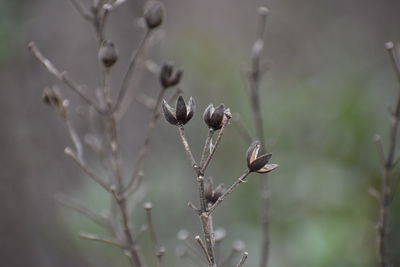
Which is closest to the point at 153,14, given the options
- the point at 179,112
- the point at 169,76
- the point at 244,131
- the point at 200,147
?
the point at 169,76

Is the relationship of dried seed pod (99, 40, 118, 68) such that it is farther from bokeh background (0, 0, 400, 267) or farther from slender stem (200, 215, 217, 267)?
bokeh background (0, 0, 400, 267)

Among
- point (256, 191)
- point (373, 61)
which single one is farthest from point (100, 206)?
point (373, 61)

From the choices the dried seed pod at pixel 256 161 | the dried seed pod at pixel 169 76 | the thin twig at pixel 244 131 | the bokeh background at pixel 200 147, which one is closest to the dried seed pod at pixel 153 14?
the dried seed pod at pixel 169 76

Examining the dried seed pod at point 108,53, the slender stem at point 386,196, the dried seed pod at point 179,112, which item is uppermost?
the dried seed pod at point 108,53

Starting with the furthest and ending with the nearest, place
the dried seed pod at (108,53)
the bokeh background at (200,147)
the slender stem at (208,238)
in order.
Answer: the bokeh background at (200,147), the dried seed pod at (108,53), the slender stem at (208,238)

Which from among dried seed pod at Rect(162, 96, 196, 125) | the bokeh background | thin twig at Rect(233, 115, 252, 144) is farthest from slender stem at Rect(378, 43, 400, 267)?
the bokeh background

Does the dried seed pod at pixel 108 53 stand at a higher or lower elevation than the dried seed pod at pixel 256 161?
higher

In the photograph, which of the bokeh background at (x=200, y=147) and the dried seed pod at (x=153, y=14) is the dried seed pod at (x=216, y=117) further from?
the bokeh background at (x=200, y=147)
